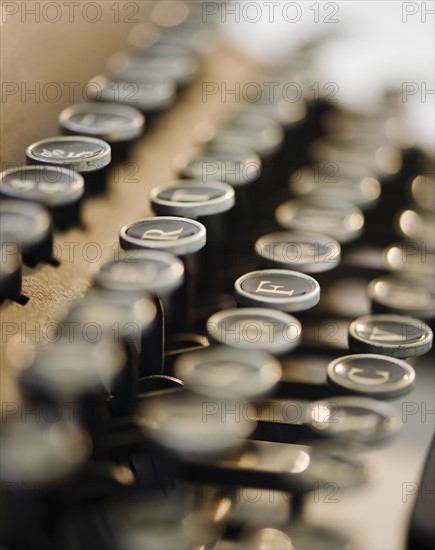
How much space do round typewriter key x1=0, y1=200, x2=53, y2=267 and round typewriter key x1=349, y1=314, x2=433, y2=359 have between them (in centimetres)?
48

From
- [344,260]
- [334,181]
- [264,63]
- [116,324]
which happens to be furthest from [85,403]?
[264,63]

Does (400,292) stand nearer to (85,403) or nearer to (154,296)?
(154,296)

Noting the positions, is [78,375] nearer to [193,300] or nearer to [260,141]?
[193,300]

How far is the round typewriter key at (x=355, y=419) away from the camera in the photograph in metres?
1.09

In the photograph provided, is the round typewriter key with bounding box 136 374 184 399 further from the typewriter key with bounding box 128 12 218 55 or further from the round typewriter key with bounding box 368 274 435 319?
the typewriter key with bounding box 128 12 218 55

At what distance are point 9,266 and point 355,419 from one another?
1.52 feet

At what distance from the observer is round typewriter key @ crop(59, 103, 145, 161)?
54.3 inches

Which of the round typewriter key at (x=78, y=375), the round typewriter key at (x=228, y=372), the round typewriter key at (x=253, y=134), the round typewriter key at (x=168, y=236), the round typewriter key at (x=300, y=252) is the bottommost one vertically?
the round typewriter key at (x=228, y=372)

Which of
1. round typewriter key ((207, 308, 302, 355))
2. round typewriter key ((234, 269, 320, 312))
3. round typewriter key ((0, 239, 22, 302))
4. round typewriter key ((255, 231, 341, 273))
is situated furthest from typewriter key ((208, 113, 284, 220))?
round typewriter key ((0, 239, 22, 302))

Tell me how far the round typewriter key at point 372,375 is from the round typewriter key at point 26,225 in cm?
42

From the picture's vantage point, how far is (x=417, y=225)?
1923 millimetres

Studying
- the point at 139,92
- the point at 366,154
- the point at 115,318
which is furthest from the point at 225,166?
the point at 115,318

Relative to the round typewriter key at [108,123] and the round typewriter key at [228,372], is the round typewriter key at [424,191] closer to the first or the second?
the round typewriter key at [108,123]

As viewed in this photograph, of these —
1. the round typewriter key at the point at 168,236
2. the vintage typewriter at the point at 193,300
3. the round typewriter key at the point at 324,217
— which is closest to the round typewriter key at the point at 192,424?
the vintage typewriter at the point at 193,300
